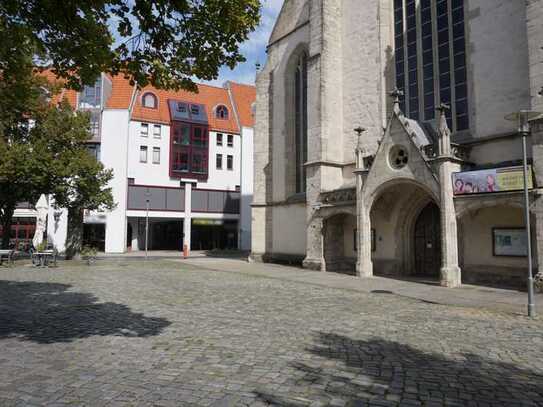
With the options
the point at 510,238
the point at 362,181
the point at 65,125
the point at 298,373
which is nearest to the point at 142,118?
the point at 65,125

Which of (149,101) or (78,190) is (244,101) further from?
(78,190)

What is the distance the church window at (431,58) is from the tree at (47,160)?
62.1 feet

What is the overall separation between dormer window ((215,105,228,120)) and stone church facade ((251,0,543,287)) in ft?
64.2

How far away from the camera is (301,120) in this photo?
28.9 meters

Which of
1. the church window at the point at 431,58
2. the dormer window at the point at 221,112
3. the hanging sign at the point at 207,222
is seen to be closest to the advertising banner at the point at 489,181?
the church window at the point at 431,58

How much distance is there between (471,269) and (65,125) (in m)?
24.0

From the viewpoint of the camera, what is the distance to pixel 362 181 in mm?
21172

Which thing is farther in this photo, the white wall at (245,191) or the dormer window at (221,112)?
the dormer window at (221,112)

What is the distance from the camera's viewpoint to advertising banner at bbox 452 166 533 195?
15.0m

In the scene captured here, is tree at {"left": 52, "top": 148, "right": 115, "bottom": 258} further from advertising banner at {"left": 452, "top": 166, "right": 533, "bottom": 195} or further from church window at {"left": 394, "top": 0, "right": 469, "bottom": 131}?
advertising banner at {"left": 452, "top": 166, "right": 533, "bottom": 195}

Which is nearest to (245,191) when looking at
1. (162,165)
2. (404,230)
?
(162,165)

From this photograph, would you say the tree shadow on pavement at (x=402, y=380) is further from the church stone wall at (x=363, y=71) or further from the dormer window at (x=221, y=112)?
the dormer window at (x=221, y=112)

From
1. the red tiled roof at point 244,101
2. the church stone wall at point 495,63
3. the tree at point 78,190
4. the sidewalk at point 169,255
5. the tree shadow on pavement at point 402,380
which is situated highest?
the red tiled roof at point 244,101

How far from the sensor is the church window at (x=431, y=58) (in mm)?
20188
